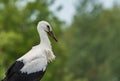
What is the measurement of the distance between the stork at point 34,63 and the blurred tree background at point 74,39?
474 inches

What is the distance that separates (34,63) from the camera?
1786cm

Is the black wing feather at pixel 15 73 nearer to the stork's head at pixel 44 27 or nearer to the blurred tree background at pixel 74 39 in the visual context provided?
the stork's head at pixel 44 27

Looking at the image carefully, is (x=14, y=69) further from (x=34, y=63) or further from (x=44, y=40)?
(x=44, y=40)

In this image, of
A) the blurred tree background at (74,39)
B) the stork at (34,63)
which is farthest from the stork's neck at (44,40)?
the blurred tree background at (74,39)

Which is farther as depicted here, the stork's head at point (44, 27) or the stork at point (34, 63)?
the stork's head at point (44, 27)

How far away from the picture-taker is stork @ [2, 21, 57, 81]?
17672mm

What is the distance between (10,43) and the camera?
5200cm

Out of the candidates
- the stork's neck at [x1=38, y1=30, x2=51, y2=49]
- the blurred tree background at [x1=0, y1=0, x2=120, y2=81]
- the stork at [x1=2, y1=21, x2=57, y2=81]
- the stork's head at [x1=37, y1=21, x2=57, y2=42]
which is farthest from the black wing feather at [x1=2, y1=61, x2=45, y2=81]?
the blurred tree background at [x1=0, y1=0, x2=120, y2=81]

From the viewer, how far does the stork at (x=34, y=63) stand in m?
17.7

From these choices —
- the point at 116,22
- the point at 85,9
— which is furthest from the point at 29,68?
the point at 85,9

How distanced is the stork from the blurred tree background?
12.0 metres

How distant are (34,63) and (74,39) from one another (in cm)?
7268

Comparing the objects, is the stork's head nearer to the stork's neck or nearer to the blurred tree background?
the stork's neck

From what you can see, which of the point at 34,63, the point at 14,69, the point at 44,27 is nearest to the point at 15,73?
the point at 14,69
